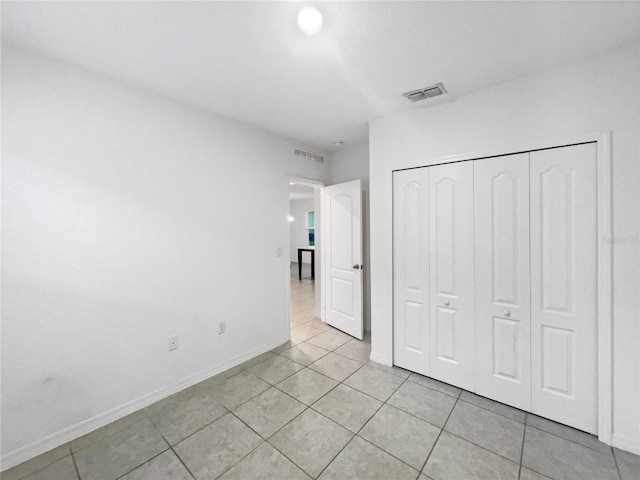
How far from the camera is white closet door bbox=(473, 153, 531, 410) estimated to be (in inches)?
82.4

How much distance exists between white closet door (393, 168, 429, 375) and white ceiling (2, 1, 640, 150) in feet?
2.73

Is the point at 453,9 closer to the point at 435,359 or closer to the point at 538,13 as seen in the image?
the point at 538,13

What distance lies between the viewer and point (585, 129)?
184cm

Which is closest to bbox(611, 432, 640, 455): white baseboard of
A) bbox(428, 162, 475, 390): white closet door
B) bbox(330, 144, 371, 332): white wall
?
bbox(428, 162, 475, 390): white closet door

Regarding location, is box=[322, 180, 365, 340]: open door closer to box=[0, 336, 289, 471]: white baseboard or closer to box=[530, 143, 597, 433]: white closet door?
box=[0, 336, 289, 471]: white baseboard

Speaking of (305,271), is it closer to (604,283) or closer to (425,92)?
(425,92)

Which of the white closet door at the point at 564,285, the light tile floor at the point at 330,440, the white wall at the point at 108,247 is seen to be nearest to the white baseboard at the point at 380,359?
the light tile floor at the point at 330,440

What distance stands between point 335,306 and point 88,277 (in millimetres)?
2744

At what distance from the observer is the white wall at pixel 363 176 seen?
3.68 metres

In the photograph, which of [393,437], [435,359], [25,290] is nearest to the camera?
[25,290]

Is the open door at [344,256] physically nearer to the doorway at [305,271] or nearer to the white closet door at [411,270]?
the doorway at [305,271]

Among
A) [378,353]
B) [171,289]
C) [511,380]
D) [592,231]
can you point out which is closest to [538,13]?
[592,231]

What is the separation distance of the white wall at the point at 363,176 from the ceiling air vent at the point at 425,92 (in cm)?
130

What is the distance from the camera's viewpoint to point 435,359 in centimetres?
255
